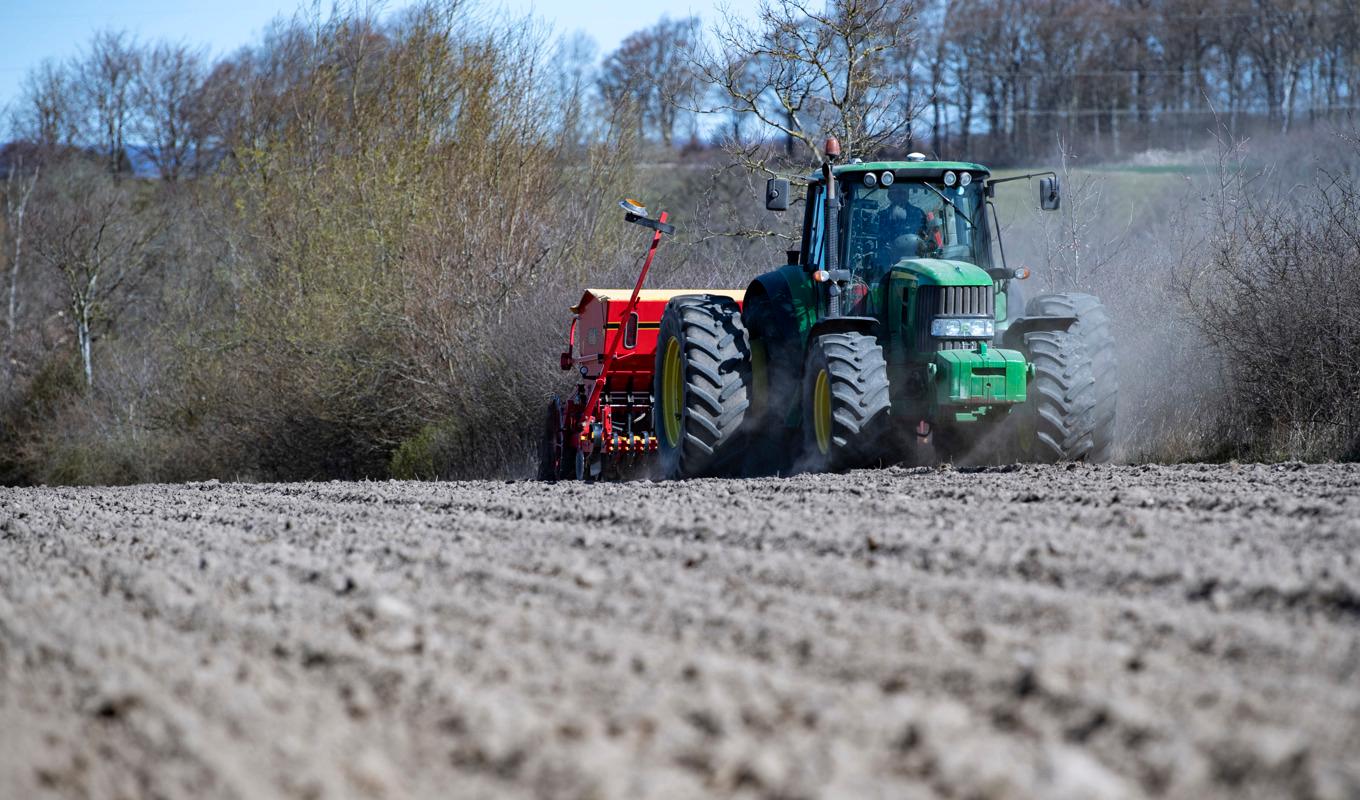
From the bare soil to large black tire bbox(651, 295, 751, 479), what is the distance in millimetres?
3069

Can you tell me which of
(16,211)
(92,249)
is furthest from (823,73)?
(16,211)

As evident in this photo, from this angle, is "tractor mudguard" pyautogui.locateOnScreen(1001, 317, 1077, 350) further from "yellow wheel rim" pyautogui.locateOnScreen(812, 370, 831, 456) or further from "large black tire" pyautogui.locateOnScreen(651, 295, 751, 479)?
"large black tire" pyautogui.locateOnScreen(651, 295, 751, 479)

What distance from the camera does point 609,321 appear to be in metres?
12.3

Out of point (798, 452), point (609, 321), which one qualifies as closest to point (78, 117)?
point (609, 321)

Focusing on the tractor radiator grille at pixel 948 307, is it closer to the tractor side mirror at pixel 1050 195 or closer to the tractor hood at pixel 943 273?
the tractor hood at pixel 943 273

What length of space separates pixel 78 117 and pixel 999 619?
137ft

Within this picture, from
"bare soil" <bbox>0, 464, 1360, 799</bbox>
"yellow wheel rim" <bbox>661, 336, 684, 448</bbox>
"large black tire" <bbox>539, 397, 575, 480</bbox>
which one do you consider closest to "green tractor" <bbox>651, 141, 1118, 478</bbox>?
"yellow wheel rim" <bbox>661, 336, 684, 448</bbox>

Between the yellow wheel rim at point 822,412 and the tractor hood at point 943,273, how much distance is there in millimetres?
905

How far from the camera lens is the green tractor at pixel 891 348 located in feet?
30.3

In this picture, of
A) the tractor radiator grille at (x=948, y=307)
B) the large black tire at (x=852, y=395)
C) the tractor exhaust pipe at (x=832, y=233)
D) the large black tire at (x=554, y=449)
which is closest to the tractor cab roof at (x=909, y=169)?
the tractor exhaust pipe at (x=832, y=233)

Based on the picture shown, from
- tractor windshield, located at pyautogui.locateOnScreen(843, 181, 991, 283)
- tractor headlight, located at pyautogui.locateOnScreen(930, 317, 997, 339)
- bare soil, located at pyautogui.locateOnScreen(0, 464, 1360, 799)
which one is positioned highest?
tractor windshield, located at pyautogui.locateOnScreen(843, 181, 991, 283)

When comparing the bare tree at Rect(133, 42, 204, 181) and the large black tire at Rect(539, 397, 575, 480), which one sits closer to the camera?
the large black tire at Rect(539, 397, 575, 480)

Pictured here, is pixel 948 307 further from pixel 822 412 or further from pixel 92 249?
pixel 92 249

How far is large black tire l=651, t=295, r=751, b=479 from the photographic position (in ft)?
33.3
